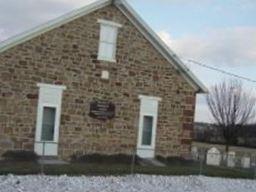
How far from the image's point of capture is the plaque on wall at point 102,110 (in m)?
29.9

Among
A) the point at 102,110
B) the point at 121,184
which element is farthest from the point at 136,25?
the point at 121,184

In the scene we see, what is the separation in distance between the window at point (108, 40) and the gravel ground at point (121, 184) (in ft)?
25.8

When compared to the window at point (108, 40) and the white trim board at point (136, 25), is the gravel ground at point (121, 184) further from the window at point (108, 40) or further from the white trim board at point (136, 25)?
the white trim board at point (136, 25)

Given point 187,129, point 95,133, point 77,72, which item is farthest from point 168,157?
point 77,72

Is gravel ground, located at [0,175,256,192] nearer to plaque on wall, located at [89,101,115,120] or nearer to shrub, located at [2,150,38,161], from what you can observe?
shrub, located at [2,150,38,161]

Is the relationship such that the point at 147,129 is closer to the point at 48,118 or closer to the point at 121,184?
the point at 48,118

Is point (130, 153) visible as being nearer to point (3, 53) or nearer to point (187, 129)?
point (187, 129)

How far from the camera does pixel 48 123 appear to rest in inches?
1134

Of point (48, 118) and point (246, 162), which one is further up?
point (48, 118)

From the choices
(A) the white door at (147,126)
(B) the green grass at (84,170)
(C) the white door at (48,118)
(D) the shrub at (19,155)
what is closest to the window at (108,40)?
(A) the white door at (147,126)

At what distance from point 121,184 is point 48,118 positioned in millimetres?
8469

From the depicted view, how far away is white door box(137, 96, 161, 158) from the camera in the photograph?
103 feet

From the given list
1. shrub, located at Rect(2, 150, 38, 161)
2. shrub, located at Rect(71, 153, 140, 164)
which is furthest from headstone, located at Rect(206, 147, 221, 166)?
shrub, located at Rect(2, 150, 38, 161)

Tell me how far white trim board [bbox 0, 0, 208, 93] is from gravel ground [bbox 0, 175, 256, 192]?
8035 mm
